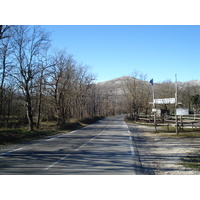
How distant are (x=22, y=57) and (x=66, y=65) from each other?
8545 mm

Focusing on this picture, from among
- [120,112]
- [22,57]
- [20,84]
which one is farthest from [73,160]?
[120,112]

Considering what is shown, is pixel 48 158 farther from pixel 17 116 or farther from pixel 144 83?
pixel 144 83

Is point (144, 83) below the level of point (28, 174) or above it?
above

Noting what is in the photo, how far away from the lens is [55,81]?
29188mm

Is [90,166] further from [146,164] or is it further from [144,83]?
[144,83]

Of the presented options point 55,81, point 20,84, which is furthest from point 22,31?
point 55,81

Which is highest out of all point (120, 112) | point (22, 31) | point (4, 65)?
point (22, 31)

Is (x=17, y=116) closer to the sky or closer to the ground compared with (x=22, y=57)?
closer to the ground

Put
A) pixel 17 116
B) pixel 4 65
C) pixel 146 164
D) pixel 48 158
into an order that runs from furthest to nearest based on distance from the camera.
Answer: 1. pixel 17 116
2. pixel 4 65
3. pixel 48 158
4. pixel 146 164

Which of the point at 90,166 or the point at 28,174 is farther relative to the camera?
the point at 90,166

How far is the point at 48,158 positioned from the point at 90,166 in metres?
2.44

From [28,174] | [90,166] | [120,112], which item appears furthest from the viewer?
[120,112]

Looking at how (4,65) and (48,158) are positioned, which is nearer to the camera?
(48,158)

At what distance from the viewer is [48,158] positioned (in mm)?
8891
